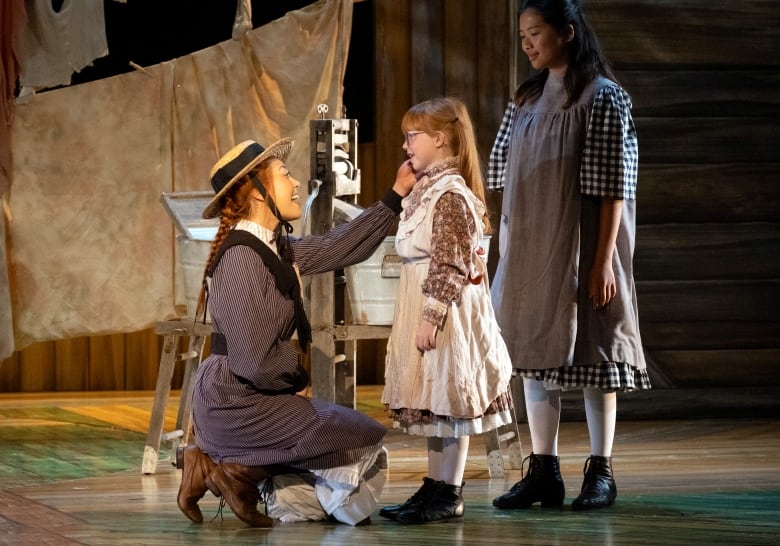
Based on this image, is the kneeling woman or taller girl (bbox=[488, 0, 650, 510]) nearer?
the kneeling woman

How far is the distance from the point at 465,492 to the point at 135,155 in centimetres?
301

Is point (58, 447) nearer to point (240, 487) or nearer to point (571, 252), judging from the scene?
point (240, 487)

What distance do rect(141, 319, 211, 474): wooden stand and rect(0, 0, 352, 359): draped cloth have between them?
4.97ft

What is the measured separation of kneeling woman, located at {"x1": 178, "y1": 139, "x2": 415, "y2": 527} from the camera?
142 inches

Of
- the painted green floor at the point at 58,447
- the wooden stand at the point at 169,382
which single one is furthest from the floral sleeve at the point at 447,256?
the painted green floor at the point at 58,447

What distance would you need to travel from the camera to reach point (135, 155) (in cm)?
650

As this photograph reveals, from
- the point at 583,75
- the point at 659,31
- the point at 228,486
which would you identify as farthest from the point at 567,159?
the point at 659,31

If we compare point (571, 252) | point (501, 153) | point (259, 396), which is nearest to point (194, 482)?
point (259, 396)

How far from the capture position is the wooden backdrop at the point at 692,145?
6227mm

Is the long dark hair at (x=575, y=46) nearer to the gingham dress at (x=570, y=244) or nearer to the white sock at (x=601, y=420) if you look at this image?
the gingham dress at (x=570, y=244)

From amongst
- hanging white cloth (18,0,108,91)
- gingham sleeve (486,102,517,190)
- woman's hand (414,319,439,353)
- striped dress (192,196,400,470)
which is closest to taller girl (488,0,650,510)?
gingham sleeve (486,102,517,190)

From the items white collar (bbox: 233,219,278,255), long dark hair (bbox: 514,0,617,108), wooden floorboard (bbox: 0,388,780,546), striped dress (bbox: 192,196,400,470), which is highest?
long dark hair (bbox: 514,0,617,108)

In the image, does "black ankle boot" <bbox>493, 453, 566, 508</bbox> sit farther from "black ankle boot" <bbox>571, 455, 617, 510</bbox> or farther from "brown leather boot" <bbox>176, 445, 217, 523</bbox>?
"brown leather boot" <bbox>176, 445, 217, 523</bbox>

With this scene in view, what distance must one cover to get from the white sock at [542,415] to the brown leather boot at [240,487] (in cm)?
87
